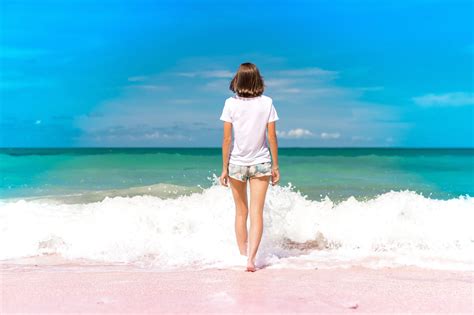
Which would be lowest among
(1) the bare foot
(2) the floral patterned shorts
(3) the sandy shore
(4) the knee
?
(3) the sandy shore

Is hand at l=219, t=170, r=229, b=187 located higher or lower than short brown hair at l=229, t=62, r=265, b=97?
lower

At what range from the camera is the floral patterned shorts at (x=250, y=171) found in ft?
16.1

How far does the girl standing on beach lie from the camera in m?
4.87

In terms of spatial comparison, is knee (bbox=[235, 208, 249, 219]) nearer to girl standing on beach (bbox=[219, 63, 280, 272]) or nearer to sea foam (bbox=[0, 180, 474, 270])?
girl standing on beach (bbox=[219, 63, 280, 272])

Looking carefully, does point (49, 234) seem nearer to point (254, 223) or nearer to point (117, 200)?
point (117, 200)

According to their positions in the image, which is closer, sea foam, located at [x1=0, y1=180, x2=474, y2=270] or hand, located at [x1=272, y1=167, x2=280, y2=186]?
hand, located at [x1=272, y1=167, x2=280, y2=186]

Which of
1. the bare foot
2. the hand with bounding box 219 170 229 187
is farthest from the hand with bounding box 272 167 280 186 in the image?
the bare foot

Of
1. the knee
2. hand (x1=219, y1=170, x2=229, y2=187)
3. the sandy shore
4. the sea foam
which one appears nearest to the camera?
the sandy shore

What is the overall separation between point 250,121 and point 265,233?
1713mm

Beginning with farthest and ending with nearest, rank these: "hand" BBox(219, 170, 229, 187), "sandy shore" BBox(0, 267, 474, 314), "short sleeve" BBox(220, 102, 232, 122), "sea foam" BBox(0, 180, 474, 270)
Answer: "sea foam" BBox(0, 180, 474, 270) < "hand" BBox(219, 170, 229, 187) < "short sleeve" BBox(220, 102, 232, 122) < "sandy shore" BBox(0, 267, 474, 314)

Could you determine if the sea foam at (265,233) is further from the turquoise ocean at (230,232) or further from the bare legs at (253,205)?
the bare legs at (253,205)

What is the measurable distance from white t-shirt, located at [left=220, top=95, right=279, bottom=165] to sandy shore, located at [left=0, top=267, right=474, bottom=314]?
3.56 feet

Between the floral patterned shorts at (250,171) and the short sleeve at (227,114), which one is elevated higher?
the short sleeve at (227,114)

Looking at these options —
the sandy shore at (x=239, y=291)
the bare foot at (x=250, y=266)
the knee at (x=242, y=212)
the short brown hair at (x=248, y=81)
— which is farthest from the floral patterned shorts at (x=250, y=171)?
the sandy shore at (x=239, y=291)
